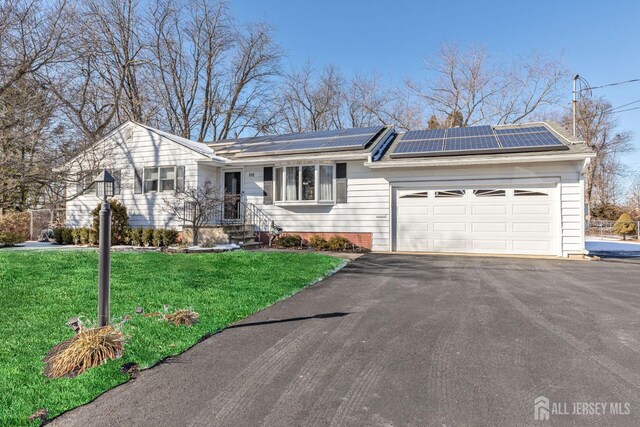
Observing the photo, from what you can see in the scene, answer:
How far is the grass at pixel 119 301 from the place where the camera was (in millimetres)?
2605

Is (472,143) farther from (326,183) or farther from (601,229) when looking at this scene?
(601,229)

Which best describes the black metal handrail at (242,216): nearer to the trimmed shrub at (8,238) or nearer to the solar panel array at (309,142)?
the solar panel array at (309,142)

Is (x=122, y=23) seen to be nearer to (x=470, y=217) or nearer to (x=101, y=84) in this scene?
(x=101, y=84)

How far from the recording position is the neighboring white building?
1041cm

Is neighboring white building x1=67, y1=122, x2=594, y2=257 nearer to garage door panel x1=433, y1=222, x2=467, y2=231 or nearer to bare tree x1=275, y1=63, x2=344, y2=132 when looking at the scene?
garage door panel x1=433, y1=222, x2=467, y2=231

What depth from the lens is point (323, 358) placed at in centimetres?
321

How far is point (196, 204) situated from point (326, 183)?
4.43m

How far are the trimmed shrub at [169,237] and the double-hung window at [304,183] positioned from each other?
3.90 metres

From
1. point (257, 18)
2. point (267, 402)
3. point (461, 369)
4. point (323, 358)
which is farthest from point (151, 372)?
point (257, 18)

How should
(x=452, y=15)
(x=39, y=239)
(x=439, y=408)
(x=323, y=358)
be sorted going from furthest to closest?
1. (x=452, y=15)
2. (x=39, y=239)
3. (x=323, y=358)
4. (x=439, y=408)

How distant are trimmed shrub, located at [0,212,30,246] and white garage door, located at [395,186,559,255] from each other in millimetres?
13036

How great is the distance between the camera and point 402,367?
300 cm

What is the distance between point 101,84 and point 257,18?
1172cm

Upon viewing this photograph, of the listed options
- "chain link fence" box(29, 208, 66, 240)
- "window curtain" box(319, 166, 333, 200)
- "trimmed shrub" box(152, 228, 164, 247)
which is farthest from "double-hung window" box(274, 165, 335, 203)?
"chain link fence" box(29, 208, 66, 240)
